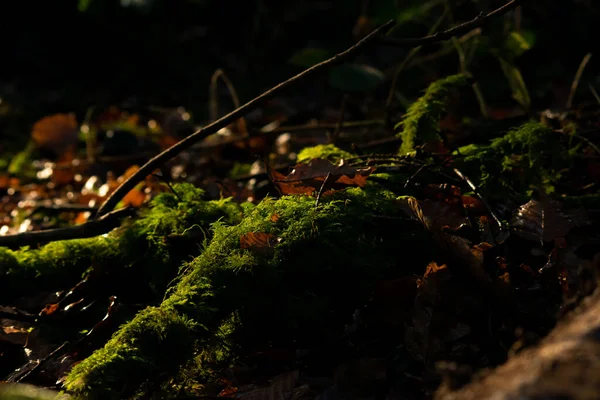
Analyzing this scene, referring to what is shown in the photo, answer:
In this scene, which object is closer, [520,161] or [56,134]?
[520,161]

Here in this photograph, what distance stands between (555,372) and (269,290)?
1.01m

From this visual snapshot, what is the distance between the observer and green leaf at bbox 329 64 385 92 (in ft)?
11.2

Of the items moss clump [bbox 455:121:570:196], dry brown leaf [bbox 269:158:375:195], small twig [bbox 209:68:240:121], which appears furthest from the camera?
small twig [bbox 209:68:240:121]

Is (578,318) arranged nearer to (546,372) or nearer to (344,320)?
(546,372)

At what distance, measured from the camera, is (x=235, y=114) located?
2.41m

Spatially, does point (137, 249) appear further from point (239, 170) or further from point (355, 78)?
point (355, 78)

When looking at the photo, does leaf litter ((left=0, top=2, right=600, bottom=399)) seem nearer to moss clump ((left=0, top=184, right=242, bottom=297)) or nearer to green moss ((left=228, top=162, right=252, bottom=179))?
moss clump ((left=0, top=184, right=242, bottom=297))

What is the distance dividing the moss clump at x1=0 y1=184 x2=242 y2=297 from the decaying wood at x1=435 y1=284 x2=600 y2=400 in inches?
52.3

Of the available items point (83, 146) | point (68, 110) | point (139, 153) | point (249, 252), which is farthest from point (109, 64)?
point (249, 252)

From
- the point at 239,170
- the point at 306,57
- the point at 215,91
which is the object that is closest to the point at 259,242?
the point at 239,170

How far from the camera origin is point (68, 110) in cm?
617

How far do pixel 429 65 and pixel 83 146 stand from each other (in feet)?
9.46

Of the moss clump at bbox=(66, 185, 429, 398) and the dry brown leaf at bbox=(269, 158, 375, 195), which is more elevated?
the dry brown leaf at bbox=(269, 158, 375, 195)

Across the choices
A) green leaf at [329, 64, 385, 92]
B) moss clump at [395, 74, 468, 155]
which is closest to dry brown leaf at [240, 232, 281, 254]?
moss clump at [395, 74, 468, 155]
